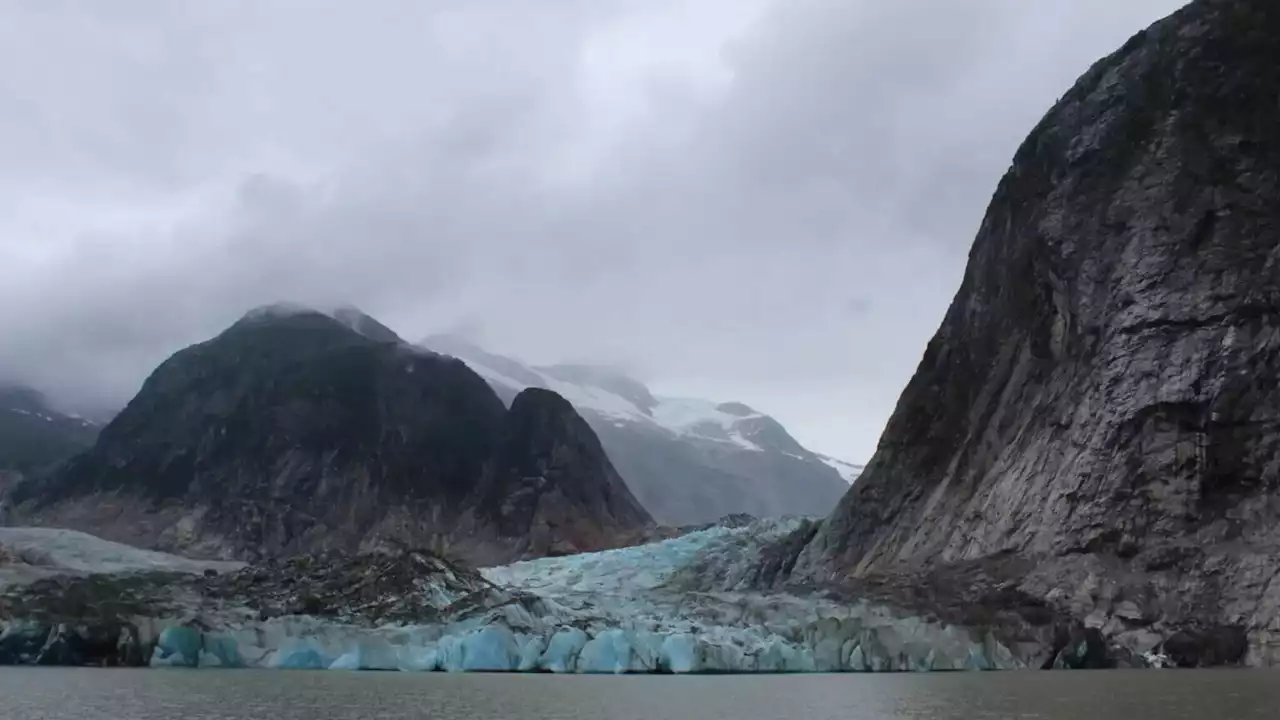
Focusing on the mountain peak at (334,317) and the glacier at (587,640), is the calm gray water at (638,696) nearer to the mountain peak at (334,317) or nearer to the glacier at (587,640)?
the glacier at (587,640)

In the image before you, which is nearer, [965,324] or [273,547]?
[965,324]

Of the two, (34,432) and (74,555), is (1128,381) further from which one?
(34,432)

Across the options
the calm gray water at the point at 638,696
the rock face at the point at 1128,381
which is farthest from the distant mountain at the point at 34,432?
the calm gray water at the point at 638,696

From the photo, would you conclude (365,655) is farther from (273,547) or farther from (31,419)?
(31,419)

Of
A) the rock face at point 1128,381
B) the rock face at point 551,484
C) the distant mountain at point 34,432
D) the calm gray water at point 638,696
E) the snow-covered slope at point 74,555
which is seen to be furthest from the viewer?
the distant mountain at point 34,432

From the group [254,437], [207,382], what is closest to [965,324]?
[254,437]

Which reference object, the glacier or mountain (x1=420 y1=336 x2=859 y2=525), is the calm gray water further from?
mountain (x1=420 y1=336 x2=859 y2=525)
